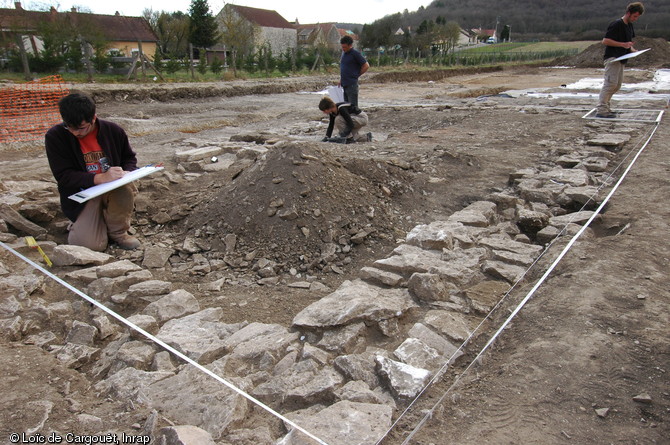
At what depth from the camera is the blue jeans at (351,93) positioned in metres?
8.50

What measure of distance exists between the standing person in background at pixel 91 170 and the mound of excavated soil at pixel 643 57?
33190 mm

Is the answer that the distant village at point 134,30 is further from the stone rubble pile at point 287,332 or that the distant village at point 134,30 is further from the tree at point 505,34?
the tree at point 505,34

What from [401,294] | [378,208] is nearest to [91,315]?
[401,294]

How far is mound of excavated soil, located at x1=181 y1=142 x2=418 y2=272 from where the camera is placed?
402cm

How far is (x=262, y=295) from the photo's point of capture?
3.48m

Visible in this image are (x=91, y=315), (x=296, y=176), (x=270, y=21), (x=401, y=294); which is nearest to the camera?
(x=91, y=315)

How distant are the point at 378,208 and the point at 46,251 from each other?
2924 mm

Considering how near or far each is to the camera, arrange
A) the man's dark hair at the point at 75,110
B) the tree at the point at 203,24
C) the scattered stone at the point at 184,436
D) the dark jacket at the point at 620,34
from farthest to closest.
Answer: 1. the tree at the point at 203,24
2. the dark jacket at the point at 620,34
3. the man's dark hair at the point at 75,110
4. the scattered stone at the point at 184,436

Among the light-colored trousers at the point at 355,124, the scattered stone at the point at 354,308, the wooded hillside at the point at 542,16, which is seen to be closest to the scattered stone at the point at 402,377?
the scattered stone at the point at 354,308

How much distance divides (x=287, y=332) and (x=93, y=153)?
245 cm

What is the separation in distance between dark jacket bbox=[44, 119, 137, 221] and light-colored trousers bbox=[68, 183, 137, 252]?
108 millimetres

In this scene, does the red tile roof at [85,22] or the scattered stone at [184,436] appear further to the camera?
the red tile roof at [85,22]

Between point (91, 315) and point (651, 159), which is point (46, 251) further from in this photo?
point (651, 159)

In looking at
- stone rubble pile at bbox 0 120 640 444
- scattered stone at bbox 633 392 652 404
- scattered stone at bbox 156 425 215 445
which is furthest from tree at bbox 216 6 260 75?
scattered stone at bbox 633 392 652 404
